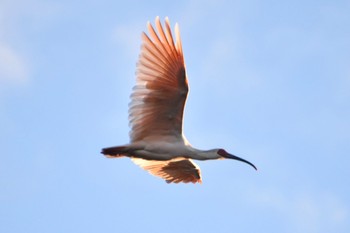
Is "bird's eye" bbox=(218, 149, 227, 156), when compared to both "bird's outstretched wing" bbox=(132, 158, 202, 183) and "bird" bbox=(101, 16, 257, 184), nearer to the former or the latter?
"bird" bbox=(101, 16, 257, 184)

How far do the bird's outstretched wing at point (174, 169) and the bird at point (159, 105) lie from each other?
3.47 feet

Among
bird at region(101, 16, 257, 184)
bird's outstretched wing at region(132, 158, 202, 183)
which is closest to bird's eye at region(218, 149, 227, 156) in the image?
bird at region(101, 16, 257, 184)

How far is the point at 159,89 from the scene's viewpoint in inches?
818

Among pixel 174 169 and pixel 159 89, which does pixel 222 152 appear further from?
pixel 159 89

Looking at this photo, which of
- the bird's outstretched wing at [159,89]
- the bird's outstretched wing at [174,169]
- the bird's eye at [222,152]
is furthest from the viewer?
the bird's outstretched wing at [174,169]

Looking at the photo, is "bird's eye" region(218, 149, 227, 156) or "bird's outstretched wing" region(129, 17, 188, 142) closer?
"bird's outstretched wing" region(129, 17, 188, 142)

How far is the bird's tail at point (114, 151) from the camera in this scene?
2073 centimetres

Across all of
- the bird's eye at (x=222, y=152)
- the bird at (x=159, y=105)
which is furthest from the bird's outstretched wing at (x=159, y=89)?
the bird's eye at (x=222, y=152)

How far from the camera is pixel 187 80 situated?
20688 millimetres

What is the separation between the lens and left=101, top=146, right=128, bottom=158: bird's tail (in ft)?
68.0

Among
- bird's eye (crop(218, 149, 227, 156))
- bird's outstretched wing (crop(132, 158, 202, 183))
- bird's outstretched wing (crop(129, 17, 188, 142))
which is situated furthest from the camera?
bird's outstretched wing (crop(132, 158, 202, 183))

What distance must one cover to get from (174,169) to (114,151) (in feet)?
10.0

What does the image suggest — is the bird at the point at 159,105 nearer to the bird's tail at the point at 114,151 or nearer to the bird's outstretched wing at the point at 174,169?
the bird's tail at the point at 114,151

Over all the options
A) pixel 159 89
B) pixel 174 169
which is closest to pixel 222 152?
pixel 174 169
